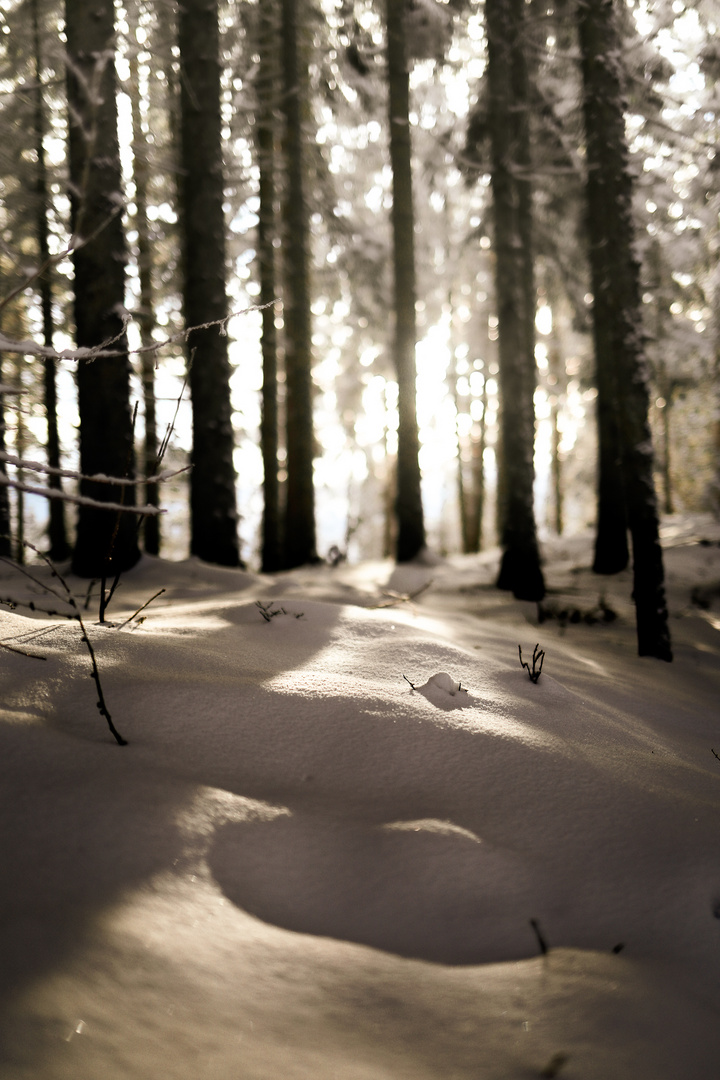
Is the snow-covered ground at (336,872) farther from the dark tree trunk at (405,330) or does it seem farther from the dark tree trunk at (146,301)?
the dark tree trunk at (146,301)

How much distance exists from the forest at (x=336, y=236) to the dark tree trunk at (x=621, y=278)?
0.02m

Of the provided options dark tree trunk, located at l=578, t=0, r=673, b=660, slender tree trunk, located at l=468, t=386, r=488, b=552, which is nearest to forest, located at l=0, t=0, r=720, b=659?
dark tree trunk, located at l=578, t=0, r=673, b=660

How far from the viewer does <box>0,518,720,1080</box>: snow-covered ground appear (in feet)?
4.24

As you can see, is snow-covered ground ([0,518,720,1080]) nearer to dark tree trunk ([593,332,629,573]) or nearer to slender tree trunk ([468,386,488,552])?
dark tree trunk ([593,332,629,573])

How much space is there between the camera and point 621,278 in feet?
16.4

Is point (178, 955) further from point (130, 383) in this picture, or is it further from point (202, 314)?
point (202, 314)

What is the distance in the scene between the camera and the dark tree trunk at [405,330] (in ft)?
32.3

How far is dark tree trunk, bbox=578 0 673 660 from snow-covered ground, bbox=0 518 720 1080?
7.88 feet

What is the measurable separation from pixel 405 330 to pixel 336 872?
9304 millimetres

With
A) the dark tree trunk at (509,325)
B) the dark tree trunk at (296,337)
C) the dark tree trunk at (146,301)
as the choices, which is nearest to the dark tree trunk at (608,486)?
the dark tree trunk at (509,325)

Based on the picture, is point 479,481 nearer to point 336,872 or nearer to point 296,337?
point 296,337

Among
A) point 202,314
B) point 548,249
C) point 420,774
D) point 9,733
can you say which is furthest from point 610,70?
point 548,249

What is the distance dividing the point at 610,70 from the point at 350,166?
1058cm

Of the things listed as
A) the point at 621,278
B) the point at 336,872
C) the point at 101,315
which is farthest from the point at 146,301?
the point at 336,872
